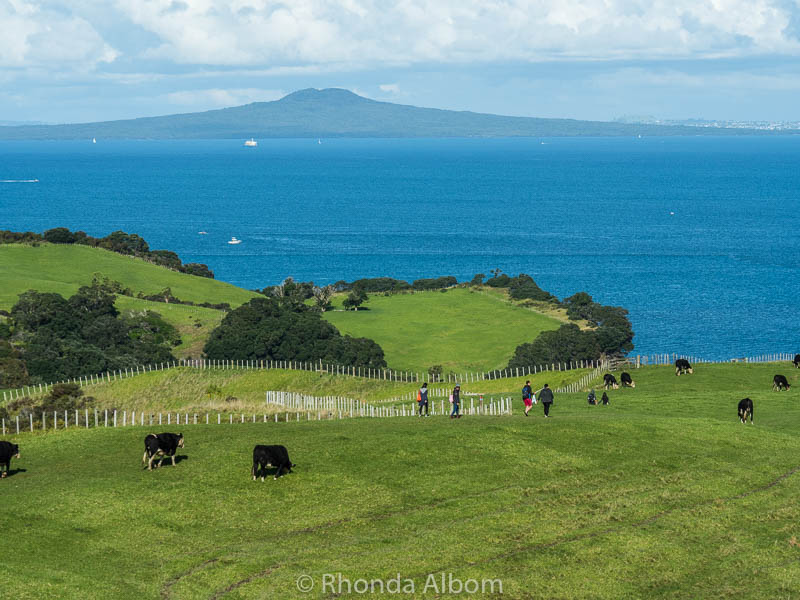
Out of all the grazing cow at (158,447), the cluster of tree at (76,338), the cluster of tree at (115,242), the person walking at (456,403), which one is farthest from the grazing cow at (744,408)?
the cluster of tree at (115,242)

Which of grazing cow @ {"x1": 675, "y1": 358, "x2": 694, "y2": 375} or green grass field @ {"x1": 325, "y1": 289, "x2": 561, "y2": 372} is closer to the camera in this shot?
grazing cow @ {"x1": 675, "y1": 358, "x2": 694, "y2": 375}

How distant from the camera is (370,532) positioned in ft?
92.0

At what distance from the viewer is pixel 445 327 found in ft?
380

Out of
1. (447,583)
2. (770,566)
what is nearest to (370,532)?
(447,583)

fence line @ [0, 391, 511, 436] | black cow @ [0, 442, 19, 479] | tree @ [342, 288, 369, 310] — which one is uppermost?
tree @ [342, 288, 369, 310]

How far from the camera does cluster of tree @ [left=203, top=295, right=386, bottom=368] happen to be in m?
87.9

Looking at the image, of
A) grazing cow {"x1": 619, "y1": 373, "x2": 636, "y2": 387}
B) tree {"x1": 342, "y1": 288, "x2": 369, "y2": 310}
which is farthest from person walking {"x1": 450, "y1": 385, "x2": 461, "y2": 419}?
tree {"x1": 342, "y1": 288, "x2": 369, "y2": 310}

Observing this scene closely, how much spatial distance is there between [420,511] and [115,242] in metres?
126

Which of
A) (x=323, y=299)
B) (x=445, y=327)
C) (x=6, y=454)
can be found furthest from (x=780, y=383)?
(x=323, y=299)

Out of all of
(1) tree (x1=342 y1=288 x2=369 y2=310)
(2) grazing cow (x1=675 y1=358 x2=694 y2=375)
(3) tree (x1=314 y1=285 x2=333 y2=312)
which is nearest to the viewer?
(2) grazing cow (x1=675 y1=358 x2=694 y2=375)

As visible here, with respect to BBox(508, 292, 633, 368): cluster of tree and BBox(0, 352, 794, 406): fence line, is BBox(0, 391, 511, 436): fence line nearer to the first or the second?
BBox(0, 352, 794, 406): fence line

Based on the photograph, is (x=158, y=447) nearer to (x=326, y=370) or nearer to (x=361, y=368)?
(x=326, y=370)

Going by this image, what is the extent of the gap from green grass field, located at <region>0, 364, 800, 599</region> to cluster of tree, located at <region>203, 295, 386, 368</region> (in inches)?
1833

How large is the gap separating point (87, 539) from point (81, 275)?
104m
